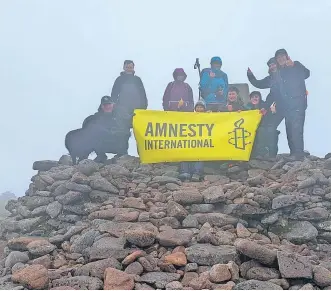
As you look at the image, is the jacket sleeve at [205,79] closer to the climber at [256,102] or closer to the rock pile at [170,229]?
the climber at [256,102]

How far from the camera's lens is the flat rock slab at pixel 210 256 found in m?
7.08

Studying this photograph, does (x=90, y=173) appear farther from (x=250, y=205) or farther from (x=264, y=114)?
Result: (x=264, y=114)

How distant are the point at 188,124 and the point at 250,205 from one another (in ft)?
11.2

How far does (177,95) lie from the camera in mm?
13031

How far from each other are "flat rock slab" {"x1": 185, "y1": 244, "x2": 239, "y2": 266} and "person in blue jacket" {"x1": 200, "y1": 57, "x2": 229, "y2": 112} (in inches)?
252

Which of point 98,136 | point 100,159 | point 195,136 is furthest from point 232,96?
point 100,159

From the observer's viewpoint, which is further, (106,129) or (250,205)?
(106,129)

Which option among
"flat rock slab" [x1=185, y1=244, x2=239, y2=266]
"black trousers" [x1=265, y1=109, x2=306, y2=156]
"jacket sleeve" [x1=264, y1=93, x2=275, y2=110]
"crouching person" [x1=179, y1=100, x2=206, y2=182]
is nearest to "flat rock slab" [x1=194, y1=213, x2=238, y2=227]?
"flat rock slab" [x1=185, y1=244, x2=239, y2=266]

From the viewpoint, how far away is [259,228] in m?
8.90

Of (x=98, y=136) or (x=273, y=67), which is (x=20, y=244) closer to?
(x=98, y=136)

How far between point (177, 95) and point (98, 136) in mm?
2870

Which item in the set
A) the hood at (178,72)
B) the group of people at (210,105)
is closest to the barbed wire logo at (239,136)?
the group of people at (210,105)

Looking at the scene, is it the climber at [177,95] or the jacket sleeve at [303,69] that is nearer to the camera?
the jacket sleeve at [303,69]

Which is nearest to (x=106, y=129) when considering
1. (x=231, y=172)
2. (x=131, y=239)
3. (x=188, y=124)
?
(x=188, y=124)
